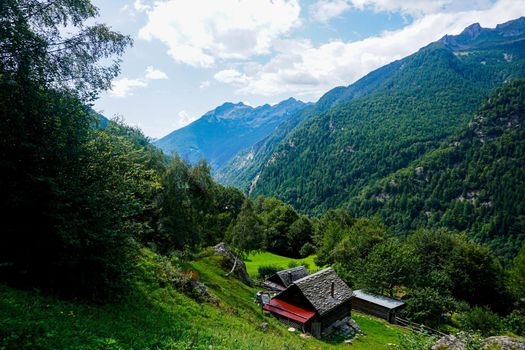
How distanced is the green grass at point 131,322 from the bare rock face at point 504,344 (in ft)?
38.0

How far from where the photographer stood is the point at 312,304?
119 feet

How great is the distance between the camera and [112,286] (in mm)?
16172

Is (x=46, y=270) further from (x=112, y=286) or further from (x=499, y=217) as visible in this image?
(x=499, y=217)

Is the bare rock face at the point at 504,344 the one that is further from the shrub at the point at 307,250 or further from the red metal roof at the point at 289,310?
the shrub at the point at 307,250

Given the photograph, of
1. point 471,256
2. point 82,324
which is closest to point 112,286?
point 82,324

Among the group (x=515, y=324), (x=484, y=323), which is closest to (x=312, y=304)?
(x=484, y=323)

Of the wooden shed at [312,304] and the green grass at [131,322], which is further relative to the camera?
the wooden shed at [312,304]

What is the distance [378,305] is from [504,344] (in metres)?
33.8

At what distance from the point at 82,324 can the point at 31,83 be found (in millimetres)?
9833

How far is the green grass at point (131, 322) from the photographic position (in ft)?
32.6

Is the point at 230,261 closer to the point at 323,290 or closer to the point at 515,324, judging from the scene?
the point at 323,290

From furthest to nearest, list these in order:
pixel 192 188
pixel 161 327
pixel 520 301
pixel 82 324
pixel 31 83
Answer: pixel 520 301
pixel 192 188
pixel 161 327
pixel 31 83
pixel 82 324

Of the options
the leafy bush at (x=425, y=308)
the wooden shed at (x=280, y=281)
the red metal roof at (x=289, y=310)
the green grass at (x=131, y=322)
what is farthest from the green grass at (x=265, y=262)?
the green grass at (x=131, y=322)

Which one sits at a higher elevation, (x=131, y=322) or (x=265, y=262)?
(x=131, y=322)
